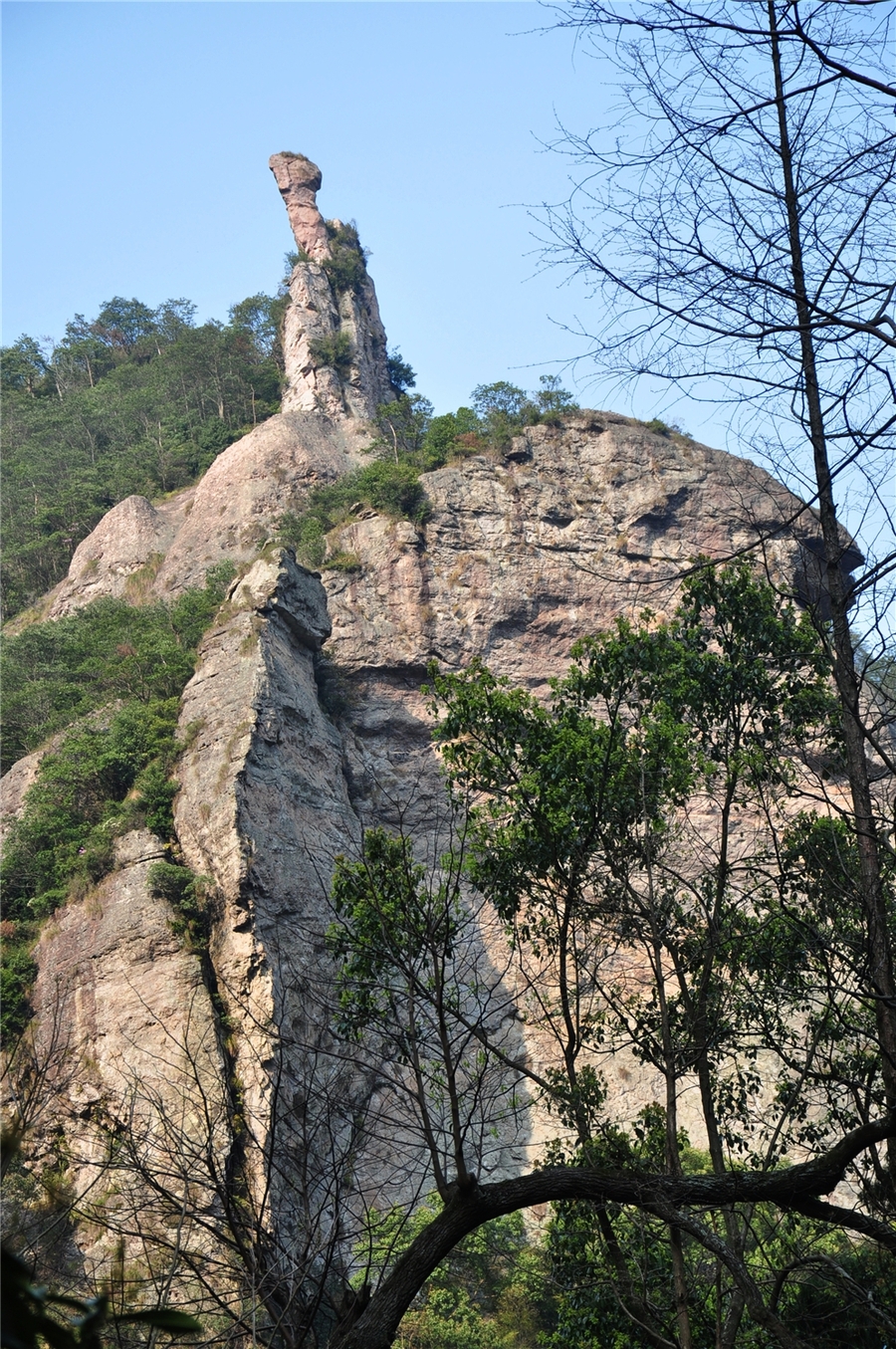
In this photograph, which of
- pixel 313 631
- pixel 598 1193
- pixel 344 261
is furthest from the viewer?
pixel 344 261

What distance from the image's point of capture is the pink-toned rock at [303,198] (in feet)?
151

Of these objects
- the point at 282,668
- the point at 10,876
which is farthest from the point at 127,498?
the point at 10,876

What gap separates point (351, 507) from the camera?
32656 mm

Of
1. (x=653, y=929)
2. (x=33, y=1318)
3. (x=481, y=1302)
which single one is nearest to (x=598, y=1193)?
(x=653, y=929)

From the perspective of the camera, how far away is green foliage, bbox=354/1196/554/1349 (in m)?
16.0

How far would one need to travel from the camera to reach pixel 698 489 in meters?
32.6

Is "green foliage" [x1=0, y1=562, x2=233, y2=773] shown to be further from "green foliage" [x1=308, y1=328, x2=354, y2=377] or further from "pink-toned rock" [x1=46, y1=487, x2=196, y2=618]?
"green foliage" [x1=308, y1=328, x2=354, y2=377]

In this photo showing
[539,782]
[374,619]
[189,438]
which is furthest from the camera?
[189,438]

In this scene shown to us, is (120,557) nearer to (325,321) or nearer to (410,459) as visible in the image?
(410,459)

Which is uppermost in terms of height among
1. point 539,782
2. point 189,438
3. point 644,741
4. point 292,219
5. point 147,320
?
point 147,320

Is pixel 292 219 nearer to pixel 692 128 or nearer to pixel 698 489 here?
pixel 698 489

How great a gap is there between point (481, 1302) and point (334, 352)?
32787 millimetres

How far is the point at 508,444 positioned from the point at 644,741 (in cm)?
2530

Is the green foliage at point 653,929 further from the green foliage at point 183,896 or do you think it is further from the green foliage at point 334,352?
the green foliage at point 334,352
